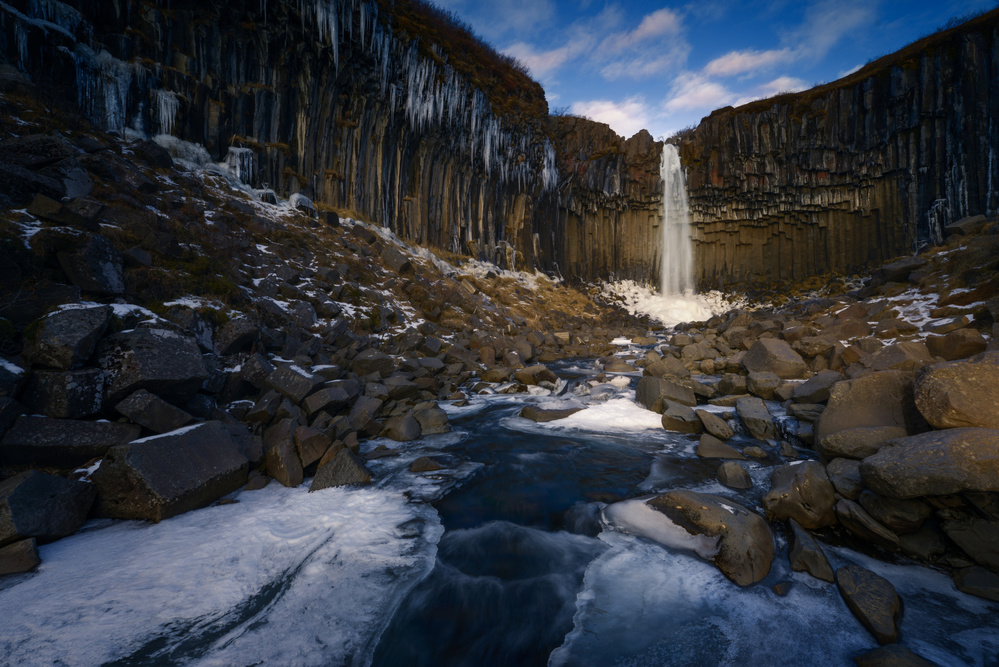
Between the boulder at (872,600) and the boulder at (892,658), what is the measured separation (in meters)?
0.25

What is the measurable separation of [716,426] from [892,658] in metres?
4.39

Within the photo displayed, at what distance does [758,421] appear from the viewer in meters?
6.29

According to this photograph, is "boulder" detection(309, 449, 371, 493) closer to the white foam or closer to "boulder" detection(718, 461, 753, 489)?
the white foam

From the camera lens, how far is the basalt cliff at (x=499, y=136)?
13.5m

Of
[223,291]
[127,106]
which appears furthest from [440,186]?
[223,291]

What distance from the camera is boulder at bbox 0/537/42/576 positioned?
2.97m

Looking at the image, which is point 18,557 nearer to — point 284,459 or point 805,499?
point 284,459

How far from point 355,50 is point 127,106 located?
952cm

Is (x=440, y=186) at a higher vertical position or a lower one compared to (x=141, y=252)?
higher

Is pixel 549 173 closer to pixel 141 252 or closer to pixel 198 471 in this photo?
pixel 141 252

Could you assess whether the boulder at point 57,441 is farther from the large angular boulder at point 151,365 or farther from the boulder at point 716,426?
the boulder at point 716,426

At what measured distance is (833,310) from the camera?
11.9 metres

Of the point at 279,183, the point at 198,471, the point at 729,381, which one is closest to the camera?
the point at 198,471

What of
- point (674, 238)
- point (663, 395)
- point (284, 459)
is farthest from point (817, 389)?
point (674, 238)
